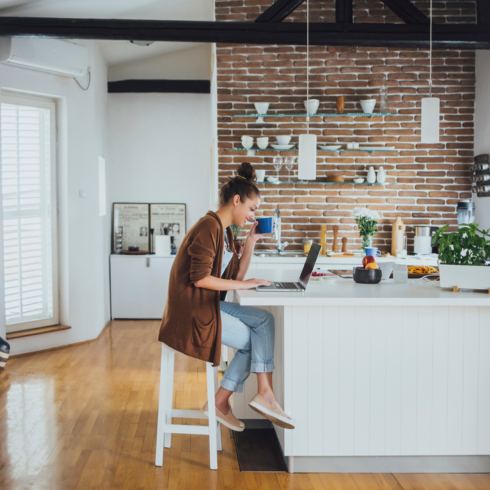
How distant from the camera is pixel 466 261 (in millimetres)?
2762

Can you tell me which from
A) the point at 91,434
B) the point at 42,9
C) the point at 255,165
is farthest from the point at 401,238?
the point at 42,9

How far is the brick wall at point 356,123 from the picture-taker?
17.7 feet

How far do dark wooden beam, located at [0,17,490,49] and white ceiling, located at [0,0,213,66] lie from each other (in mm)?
877

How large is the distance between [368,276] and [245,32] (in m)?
2.08

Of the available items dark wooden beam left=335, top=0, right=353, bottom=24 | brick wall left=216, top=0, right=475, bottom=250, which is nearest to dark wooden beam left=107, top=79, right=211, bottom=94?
brick wall left=216, top=0, right=475, bottom=250

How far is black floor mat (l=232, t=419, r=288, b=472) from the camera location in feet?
9.18

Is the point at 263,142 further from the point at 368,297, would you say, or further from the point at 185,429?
the point at 185,429

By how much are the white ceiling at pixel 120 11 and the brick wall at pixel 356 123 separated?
0.86 meters

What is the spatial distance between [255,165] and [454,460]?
3.43 m

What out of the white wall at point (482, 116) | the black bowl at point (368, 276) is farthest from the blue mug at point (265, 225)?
the white wall at point (482, 116)

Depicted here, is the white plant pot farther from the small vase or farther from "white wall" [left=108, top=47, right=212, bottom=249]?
"white wall" [left=108, top=47, right=212, bottom=249]

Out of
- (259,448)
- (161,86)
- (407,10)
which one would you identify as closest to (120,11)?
(161,86)

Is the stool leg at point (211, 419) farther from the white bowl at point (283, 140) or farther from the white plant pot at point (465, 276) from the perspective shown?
the white bowl at point (283, 140)

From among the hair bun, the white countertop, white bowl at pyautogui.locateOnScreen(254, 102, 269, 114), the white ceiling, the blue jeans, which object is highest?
the white ceiling
